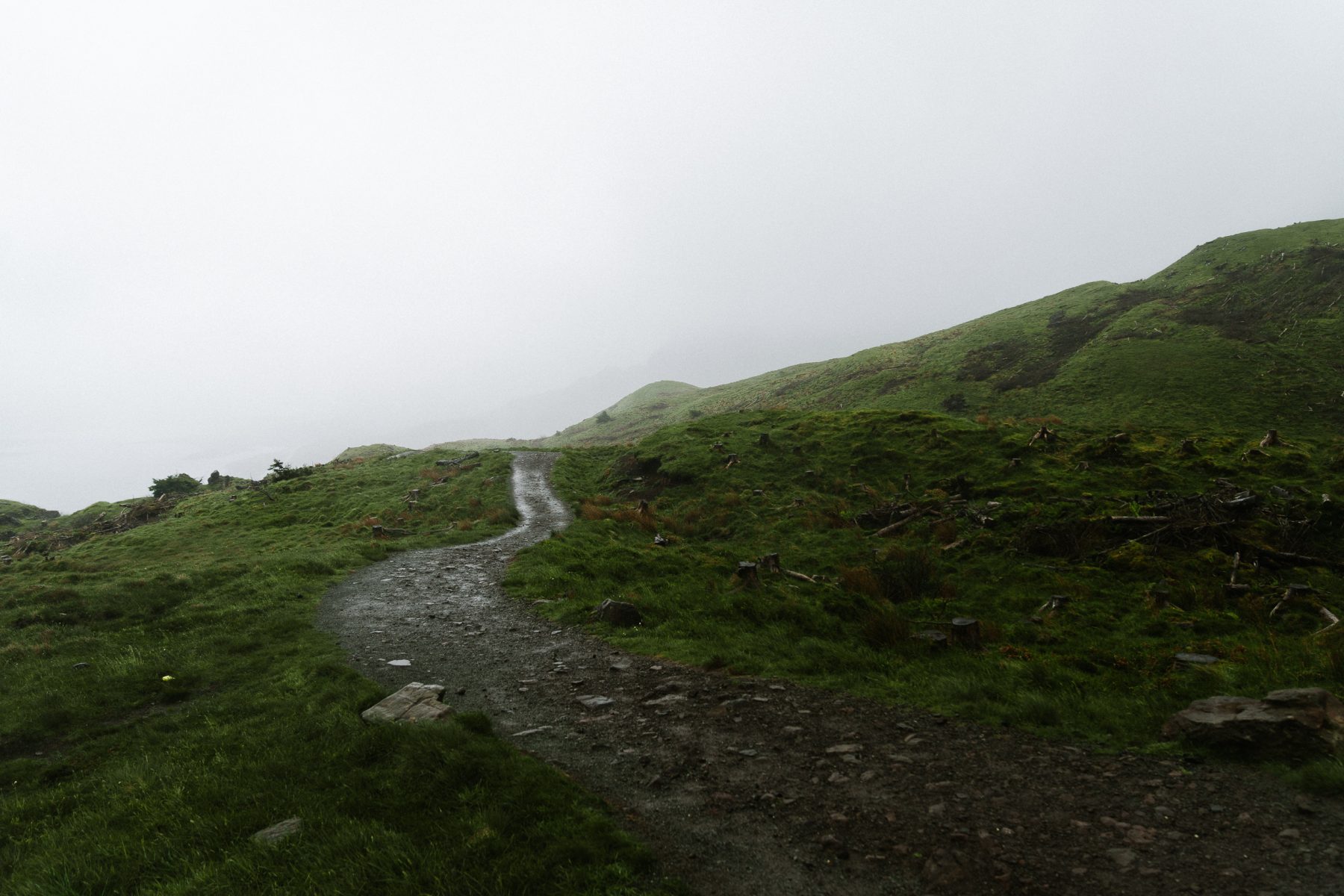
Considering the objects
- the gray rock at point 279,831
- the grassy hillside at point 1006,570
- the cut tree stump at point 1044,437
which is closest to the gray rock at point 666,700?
the grassy hillside at point 1006,570

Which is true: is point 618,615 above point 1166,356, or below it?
below

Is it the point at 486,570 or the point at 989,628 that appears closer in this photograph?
the point at 989,628

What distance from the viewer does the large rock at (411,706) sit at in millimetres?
8945

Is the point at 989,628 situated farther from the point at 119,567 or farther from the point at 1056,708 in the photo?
the point at 119,567

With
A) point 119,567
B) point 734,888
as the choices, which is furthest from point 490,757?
point 119,567

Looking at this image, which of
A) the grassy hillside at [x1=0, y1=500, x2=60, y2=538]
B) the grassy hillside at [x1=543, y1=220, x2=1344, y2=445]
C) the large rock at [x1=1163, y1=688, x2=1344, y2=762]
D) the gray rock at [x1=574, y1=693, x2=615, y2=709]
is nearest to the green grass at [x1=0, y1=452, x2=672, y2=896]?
the gray rock at [x1=574, y1=693, x2=615, y2=709]

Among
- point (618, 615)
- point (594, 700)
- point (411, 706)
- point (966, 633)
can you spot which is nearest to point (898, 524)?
point (966, 633)

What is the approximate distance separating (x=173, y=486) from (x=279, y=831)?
66.5 m

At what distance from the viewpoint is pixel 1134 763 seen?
23.0ft

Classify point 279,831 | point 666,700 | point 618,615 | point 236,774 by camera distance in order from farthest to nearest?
point 618,615
point 666,700
point 236,774
point 279,831

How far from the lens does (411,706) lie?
9328mm

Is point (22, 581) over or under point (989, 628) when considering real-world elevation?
over

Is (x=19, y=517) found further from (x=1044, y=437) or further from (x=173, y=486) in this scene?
(x=1044, y=437)

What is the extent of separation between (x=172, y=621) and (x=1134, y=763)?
2248cm
